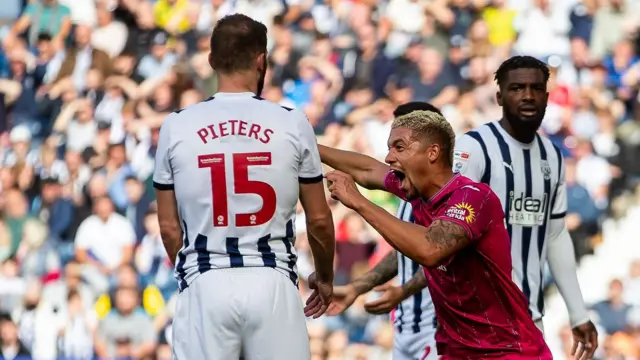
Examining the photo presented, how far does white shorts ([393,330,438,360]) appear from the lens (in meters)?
6.31

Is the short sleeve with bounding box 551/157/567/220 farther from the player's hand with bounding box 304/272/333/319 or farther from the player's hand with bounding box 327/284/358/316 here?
the player's hand with bounding box 304/272/333/319

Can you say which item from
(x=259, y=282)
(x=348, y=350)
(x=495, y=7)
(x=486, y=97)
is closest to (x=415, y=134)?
(x=259, y=282)

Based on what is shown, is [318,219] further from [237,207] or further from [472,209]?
[472,209]

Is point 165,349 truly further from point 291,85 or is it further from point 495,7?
point 495,7

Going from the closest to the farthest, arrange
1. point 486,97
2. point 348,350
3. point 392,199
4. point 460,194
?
point 460,194 < point 348,350 < point 392,199 < point 486,97

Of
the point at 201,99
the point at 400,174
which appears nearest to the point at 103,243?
the point at 201,99

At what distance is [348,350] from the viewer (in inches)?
408

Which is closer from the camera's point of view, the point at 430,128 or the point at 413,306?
the point at 430,128

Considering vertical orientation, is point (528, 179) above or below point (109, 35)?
below

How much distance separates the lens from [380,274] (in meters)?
6.23

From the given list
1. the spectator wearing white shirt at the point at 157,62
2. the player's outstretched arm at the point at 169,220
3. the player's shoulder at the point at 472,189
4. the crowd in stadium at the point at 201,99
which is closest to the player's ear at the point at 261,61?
the player's outstretched arm at the point at 169,220

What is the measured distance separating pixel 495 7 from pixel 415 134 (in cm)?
856

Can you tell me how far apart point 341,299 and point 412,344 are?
976mm

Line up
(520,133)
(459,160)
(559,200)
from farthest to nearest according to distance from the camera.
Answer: (559,200)
(520,133)
(459,160)
